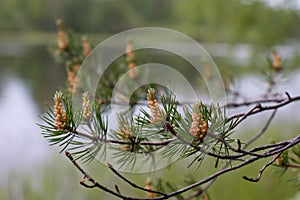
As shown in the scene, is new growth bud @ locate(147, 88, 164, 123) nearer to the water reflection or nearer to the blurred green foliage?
the water reflection

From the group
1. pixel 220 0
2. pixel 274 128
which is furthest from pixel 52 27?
pixel 274 128

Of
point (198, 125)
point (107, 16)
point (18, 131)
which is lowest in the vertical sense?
point (198, 125)

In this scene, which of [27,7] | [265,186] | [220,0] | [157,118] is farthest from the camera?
[27,7]

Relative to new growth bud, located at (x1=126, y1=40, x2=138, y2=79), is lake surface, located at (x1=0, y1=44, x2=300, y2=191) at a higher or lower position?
higher

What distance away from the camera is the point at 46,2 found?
22.2ft

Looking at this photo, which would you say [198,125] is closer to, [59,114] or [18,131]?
[59,114]

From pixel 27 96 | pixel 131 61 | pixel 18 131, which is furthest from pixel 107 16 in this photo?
pixel 131 61

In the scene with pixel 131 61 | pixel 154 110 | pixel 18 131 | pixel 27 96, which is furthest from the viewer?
pixel 27 96

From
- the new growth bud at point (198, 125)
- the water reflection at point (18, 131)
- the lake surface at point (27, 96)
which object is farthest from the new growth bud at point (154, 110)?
the water reflection at point (18, 131)

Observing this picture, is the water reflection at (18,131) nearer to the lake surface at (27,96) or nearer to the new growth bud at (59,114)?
the lake surface at (27,96)

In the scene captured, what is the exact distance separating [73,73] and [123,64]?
3.1 inches

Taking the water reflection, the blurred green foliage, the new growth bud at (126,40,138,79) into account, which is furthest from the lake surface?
the blurred green foliage

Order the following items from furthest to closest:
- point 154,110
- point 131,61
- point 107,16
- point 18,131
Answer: point 107,16 → point 18,131 → point 131,61 → point 154,110

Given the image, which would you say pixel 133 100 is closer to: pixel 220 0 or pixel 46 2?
pixel 220 0
